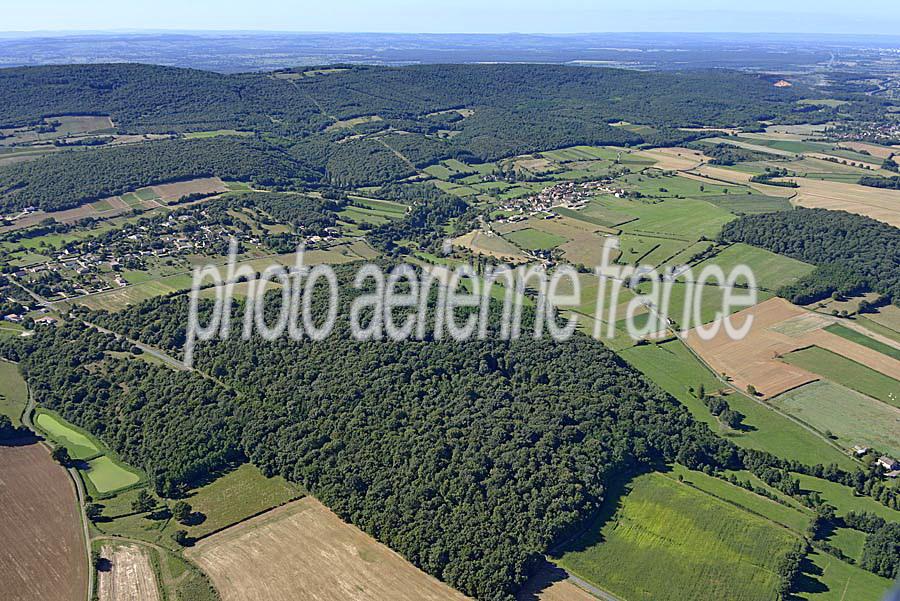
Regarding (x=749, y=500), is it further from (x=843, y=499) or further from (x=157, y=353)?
(x=157, y=353)

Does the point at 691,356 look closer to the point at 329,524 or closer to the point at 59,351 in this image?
the point at 329,524

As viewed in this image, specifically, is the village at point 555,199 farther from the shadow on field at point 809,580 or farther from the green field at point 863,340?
the shadow on field at point 809,580

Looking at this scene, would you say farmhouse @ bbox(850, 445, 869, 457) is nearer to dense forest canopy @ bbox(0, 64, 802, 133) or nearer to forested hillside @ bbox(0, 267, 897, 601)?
forested hillside @ bbox(0, 267, 897, 601)

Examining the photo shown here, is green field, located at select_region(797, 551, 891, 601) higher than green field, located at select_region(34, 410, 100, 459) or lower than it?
lower

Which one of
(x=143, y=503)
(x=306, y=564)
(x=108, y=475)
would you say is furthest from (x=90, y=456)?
(x=306, y=564)

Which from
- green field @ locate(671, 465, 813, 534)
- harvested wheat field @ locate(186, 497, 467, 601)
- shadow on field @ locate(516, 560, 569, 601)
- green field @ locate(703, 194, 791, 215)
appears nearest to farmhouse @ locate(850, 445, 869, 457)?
green field @ locate(671, 465, 813, 534)
